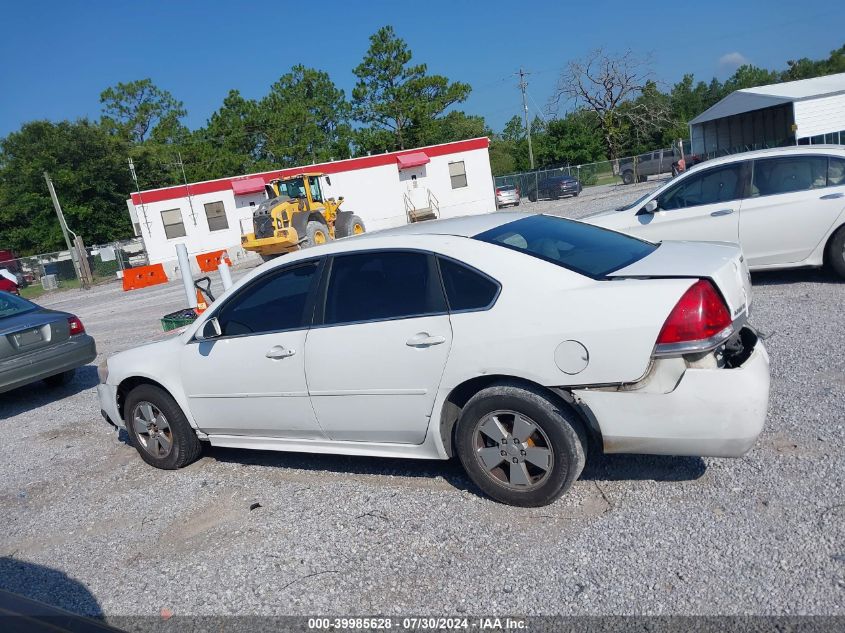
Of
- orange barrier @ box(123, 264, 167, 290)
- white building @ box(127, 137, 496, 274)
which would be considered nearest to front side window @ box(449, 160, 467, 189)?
white building @ box(127, 137, 496, 274)

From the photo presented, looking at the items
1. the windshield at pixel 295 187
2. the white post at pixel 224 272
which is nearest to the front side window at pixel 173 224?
the windshield at pixel 295 187

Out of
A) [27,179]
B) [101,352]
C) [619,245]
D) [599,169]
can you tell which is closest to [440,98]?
[599,169]

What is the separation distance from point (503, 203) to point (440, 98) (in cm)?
2055

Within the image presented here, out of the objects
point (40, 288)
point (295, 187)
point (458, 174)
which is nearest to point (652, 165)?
point (458, 174)

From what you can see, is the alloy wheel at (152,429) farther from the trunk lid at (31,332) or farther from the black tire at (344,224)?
the black tire at (344,224)

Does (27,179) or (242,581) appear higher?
(27,179)

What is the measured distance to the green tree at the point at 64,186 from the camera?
158ft

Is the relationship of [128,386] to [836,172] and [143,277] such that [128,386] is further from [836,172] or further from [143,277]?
[143,277]

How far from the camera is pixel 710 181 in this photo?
8.01 m

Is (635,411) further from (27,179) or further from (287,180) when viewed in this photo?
(27,179)

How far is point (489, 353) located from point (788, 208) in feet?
17.4

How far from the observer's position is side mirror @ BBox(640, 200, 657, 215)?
8086 mm

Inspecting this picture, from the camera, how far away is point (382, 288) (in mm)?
4254

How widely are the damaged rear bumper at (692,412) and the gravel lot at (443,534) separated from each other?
400 mm
